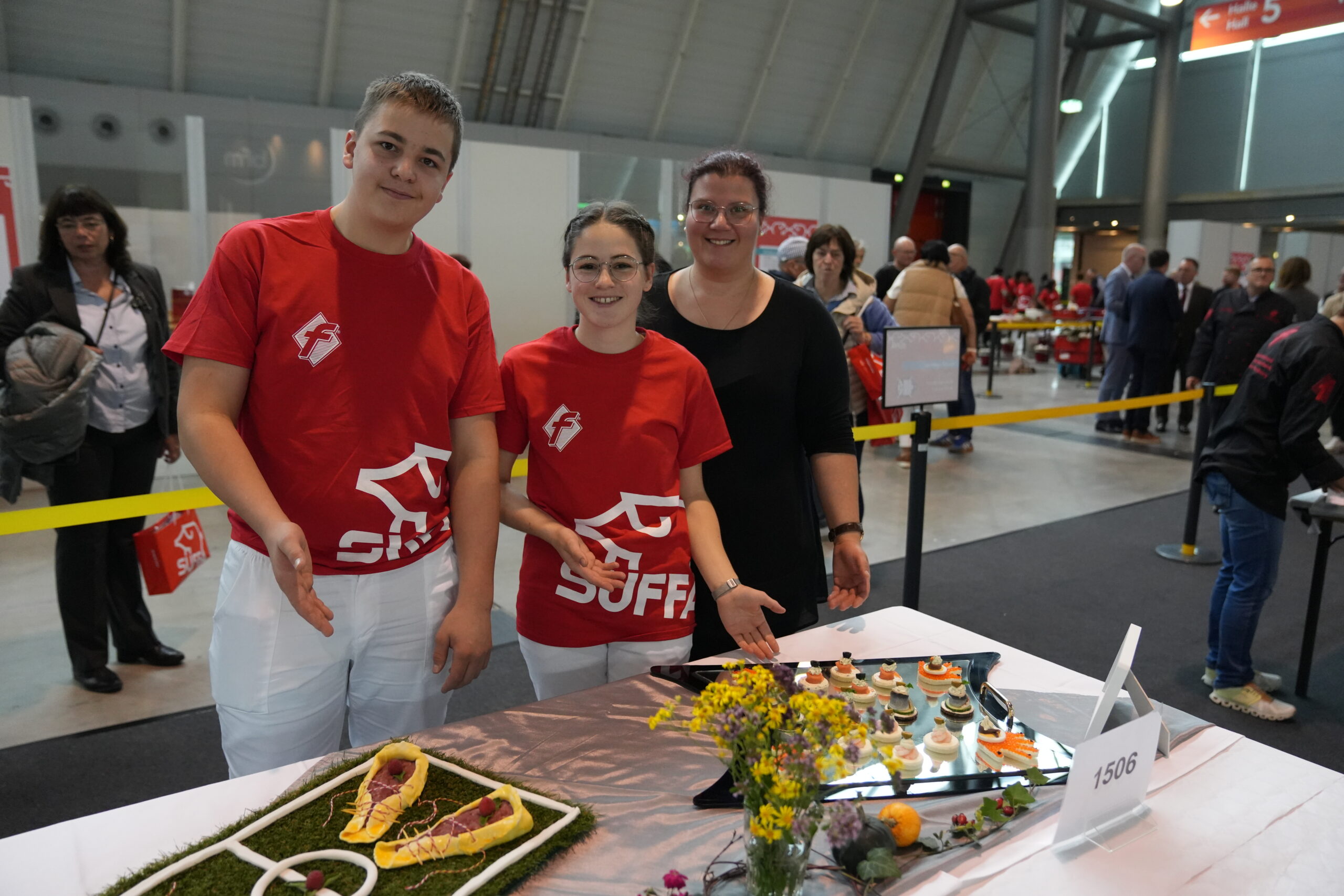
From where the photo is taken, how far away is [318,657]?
57.2 inches

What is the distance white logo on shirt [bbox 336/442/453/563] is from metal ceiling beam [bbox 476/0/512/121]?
11.0 m

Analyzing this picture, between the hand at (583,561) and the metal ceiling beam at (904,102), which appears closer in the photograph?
the hand at (583,561)

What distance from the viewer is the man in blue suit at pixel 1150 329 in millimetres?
8156

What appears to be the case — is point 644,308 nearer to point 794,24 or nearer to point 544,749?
point 544,749

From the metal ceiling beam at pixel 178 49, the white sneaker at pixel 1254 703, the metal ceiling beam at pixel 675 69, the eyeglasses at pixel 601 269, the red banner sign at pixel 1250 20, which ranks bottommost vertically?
the white sneaker at pixel 1254 703

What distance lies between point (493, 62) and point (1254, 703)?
11.0 meters

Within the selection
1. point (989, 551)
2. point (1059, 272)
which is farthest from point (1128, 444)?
point (1059, 272)

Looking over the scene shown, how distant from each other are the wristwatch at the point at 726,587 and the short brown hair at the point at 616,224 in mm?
596

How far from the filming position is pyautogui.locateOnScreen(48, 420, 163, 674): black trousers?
3.09 metres

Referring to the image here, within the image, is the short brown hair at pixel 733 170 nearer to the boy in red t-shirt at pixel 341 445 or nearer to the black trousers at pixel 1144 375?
the boy in red t-shirt at pixel 341 445

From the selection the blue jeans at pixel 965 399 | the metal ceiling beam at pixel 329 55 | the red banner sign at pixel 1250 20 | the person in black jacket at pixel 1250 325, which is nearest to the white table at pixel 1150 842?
the person in black jacket at pixel 1250 325

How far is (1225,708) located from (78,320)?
168 inches

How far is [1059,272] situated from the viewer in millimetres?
24484

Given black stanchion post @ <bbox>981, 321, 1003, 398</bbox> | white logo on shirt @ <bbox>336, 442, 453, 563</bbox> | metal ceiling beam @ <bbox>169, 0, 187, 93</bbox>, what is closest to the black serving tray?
white logo on shirt @ <bbox>336, 442, 453, 563</bbox>
